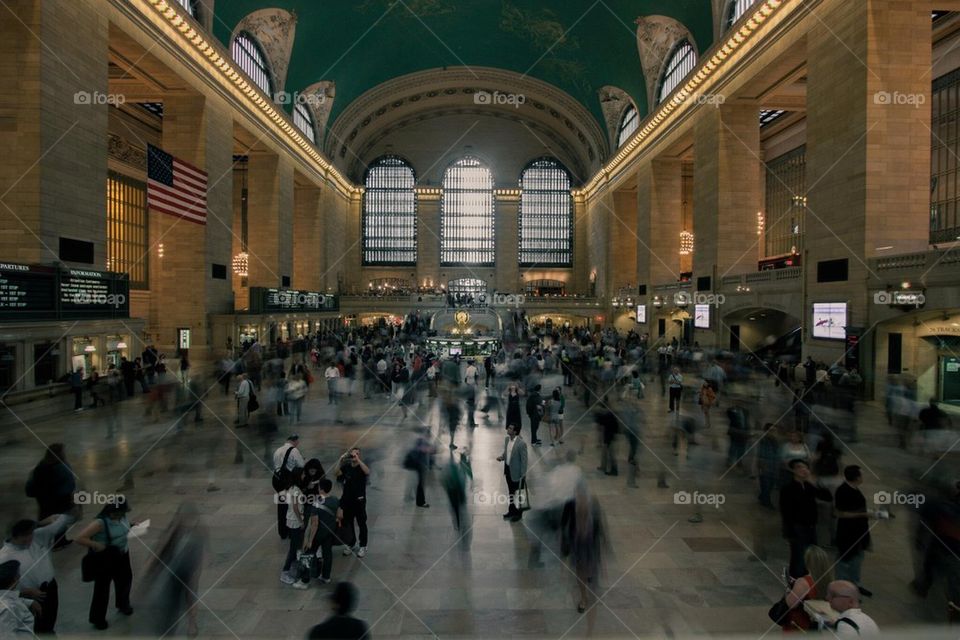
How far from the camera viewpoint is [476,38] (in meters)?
34.1

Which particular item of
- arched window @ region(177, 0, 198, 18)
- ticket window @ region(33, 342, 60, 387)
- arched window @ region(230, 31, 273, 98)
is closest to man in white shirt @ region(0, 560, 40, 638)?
ticket window @ region(33, 342, 60, 387)

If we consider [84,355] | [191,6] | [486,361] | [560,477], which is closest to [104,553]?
[560,477]

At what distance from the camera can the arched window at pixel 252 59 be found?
79.8ft

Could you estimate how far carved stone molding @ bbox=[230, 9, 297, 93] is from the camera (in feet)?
80.4

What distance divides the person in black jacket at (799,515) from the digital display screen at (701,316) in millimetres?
19170

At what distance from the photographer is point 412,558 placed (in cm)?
534

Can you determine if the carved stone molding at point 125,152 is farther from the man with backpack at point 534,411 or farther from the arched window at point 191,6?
the man with backpack at point 534,411

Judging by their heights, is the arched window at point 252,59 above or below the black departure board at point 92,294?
above

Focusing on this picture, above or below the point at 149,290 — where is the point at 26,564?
below

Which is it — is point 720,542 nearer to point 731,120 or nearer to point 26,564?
point 26,564

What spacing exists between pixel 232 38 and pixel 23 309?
1647 cm

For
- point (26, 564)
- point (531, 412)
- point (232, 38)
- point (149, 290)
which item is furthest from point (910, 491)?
point (149, 290)

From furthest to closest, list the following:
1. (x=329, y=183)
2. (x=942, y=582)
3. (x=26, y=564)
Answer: (x=329, y=183)
(x=942, y=582)
(x=26, y=564)

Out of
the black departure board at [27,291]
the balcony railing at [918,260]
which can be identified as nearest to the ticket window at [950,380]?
the balcony railing at [918,260]
